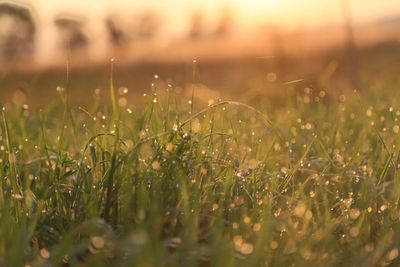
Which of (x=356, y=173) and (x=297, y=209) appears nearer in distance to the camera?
(x=297, y=209)

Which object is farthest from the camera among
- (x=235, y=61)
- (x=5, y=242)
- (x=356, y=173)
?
(x=235, y=61)

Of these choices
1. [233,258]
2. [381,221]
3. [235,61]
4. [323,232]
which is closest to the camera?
[233,258]

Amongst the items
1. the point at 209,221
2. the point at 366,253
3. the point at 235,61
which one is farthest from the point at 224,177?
the point at 235,61

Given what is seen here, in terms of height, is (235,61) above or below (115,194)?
below

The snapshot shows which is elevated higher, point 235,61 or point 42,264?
point 42,264

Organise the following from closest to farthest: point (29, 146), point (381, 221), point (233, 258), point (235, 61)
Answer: point (233, 258), point (381, 221), point (29, 146), point (235, 61)

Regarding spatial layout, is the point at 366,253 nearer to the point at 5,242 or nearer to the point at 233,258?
the point at 233,258

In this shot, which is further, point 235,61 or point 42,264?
point 235,61

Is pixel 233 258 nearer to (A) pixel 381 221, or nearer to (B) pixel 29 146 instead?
(A) pixel 381 221

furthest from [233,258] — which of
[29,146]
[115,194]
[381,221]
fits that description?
[29,146]
